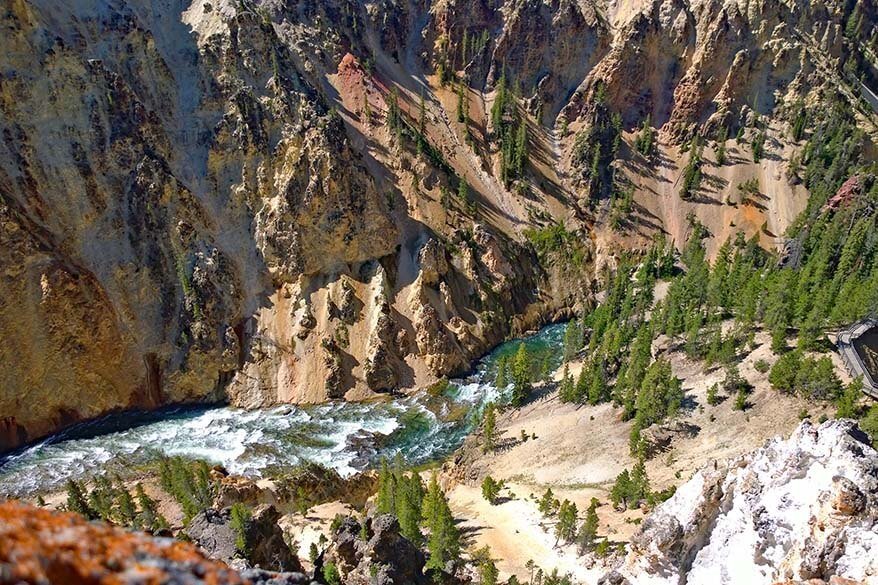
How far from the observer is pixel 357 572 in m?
27.1

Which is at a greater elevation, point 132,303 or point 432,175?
point 432,175

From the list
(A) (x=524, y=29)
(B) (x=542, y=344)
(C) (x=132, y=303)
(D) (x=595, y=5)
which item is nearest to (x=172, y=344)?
(C) (x=132, y=303)

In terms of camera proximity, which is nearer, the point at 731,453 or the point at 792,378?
the point at 731,453

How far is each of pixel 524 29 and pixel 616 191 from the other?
4344 centimetres

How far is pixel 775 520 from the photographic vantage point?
1577 cm

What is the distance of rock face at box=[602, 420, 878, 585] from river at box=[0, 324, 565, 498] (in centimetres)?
3785

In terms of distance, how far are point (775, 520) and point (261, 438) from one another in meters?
51.2

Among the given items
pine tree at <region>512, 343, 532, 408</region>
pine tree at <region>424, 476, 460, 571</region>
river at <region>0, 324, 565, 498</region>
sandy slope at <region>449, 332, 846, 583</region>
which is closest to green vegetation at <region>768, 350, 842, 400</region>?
sandy slope at <region>449, 332, 846, 583</region>

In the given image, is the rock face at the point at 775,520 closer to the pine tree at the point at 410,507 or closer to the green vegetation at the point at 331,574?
the green vegetation at the point at 331,574

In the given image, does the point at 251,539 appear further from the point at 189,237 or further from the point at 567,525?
the point at 189,237

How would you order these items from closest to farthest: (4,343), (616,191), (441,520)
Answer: (441,520)
(4,343)
(616,191)

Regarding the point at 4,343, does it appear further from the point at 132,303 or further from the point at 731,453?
the point at 731,453

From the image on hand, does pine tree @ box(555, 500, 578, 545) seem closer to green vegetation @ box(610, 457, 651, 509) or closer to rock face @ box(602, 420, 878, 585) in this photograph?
green vegetation @ box(610, 457, 651, 509)

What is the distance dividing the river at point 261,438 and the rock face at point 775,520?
37.8m
